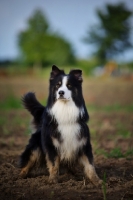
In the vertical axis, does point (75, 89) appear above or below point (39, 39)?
below

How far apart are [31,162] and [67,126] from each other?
3.09ft

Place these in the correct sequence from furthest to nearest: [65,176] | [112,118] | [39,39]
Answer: [39,39], [112,118], [65,176]

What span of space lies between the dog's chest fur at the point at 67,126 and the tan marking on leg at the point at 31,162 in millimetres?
510

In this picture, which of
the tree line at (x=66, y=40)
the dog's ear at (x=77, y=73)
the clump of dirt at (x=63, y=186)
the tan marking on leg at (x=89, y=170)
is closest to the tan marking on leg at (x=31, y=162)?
the clump of dirt at (x=63, y=186)

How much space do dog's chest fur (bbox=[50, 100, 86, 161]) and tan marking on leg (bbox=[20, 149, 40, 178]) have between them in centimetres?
51

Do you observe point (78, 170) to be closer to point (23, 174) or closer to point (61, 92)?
point (23, 174)

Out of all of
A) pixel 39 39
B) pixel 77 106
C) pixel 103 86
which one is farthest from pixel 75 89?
pixel 39 39

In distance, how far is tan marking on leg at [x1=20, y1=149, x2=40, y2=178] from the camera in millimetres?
5465

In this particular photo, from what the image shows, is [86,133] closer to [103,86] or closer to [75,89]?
[75,89]

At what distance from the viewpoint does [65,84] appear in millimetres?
5062

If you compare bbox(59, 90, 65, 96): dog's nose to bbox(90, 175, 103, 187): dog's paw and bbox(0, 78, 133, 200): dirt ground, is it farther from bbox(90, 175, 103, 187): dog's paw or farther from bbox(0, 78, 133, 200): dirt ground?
bbox(90, 175, 103, 187): dog's paw

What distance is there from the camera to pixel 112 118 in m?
12.0

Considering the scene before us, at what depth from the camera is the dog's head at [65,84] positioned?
4950 millimetres

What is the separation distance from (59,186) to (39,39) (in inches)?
2109
